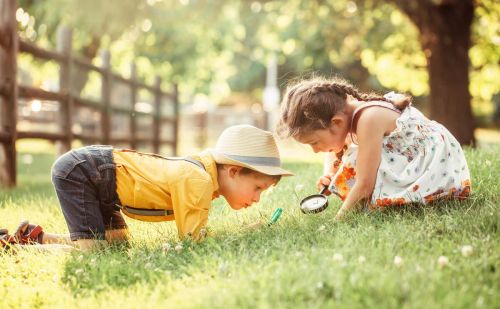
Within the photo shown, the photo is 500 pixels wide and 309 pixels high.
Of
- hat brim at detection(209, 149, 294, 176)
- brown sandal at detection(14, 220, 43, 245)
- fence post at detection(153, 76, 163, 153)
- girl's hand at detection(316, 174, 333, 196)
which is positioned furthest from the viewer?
fence post at detection(153, 76, 163, 153)

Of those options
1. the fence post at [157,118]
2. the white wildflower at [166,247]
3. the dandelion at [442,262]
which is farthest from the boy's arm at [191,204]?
the fence post at [157,118]

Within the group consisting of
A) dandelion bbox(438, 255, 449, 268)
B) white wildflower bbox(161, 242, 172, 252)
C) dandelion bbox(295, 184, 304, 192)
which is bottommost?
white wildflower bbox(161, 242, 172, 252)

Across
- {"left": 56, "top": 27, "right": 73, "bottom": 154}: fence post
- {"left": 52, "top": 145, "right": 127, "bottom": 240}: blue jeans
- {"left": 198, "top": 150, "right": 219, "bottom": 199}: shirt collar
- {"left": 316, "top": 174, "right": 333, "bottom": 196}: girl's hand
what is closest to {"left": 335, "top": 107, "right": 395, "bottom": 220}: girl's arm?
{"left": 316, "top": 174, "right": 333, "bottom": 196}: girl's hand

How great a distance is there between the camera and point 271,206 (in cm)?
435

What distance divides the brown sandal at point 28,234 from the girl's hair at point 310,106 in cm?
167

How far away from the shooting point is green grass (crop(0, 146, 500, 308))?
2.26m

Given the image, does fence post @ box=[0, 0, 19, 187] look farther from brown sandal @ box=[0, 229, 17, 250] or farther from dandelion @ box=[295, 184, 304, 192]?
dandelion @ box=[295, 184, 304, 192]

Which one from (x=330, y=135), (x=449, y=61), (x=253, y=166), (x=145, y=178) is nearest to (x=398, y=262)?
(x=253, y=166)

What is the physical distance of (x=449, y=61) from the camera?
10820 mm

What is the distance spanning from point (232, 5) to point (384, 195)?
31.8 feet

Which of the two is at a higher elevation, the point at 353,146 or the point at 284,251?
the point at 353,146

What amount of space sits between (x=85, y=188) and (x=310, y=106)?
4.74 ft

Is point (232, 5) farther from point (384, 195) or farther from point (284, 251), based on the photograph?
point (284, 251)

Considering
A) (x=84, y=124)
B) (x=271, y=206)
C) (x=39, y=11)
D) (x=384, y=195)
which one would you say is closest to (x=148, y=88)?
(x=84, y=124)
